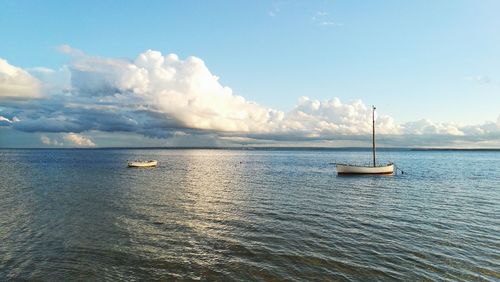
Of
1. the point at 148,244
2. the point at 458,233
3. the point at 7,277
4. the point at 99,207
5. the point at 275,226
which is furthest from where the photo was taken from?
the point at 99,207

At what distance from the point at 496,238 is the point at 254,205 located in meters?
23.2

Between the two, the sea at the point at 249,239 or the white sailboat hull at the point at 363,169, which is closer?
the sea at the point at 249,239

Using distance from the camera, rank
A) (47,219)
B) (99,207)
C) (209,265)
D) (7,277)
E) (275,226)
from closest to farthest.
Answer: (7,277), (209,265), (275,226), (47,219), (99,207)

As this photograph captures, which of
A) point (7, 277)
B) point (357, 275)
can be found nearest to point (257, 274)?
point (357, 275)

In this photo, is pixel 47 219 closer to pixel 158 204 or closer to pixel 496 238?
pixel 158 204

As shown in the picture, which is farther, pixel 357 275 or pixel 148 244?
pixel 148 244

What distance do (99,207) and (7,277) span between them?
2105 cm

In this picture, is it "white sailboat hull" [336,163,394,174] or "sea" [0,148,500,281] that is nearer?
"sea" [0,148,500,281]

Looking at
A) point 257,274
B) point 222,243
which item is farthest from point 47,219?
point 257,274

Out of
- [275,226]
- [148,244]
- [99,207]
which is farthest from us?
[99,207]

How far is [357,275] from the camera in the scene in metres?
18.2

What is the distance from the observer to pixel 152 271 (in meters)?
19.0

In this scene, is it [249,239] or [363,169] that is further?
[363,169]

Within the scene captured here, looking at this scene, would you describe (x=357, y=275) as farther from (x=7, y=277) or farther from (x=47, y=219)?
(x=47, y=219)
